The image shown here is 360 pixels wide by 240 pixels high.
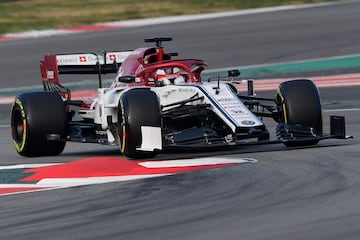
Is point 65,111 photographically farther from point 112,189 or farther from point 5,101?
point 5,101

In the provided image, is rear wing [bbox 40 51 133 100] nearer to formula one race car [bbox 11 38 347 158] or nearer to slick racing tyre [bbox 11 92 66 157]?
formula one race car [bbox 11 38 347 158]

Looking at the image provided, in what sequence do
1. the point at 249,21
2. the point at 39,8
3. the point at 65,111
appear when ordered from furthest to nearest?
the point at 39,8 < the point at 249,21 < the point at 65,111

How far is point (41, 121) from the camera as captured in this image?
13.0m

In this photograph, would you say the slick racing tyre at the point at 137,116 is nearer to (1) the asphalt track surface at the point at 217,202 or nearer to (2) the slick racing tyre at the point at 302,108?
(1) the asphalt track surface at the point at 217,202

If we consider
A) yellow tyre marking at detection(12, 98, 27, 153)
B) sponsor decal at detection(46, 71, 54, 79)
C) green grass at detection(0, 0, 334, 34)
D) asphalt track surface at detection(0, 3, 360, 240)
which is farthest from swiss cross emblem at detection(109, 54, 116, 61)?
green grass at detection(0, 0, 334, 34)

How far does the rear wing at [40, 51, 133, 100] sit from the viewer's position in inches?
555

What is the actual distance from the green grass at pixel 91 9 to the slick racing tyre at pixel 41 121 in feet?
52.6

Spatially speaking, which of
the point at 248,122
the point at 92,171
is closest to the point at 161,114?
the point at 248,122

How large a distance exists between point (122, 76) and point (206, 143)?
80.1 inches

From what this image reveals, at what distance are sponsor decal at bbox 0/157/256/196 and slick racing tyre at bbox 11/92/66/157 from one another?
0.97 metres

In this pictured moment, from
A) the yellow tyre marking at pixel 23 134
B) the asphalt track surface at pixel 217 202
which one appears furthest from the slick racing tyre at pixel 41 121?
the asphalt track surface at pixel 217 202

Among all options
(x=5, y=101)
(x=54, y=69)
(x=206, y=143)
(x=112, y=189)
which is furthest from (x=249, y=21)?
(x=112, y=189)

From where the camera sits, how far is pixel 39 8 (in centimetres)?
3256

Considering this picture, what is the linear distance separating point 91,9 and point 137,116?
20969mm
